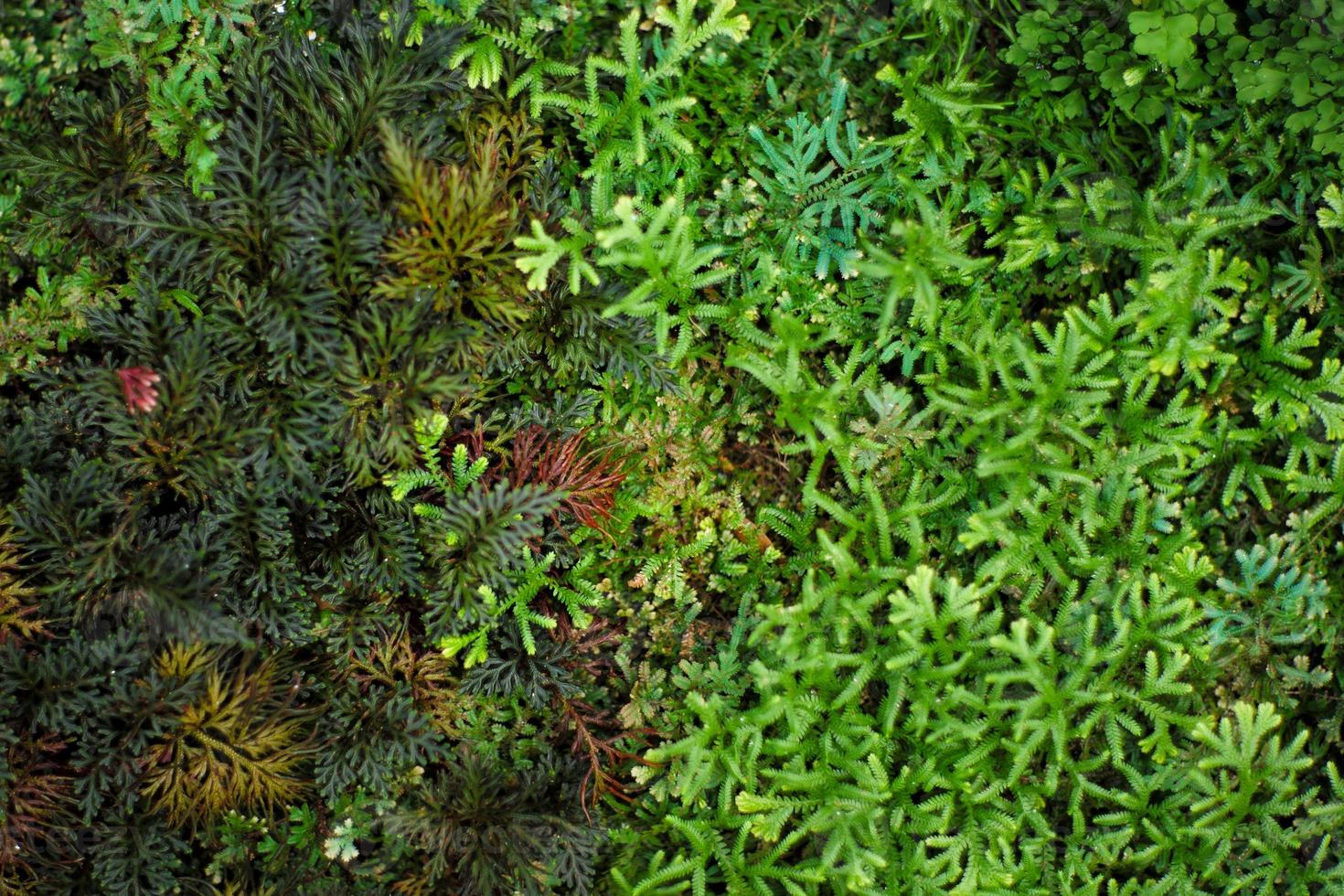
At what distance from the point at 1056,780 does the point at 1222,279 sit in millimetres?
1753

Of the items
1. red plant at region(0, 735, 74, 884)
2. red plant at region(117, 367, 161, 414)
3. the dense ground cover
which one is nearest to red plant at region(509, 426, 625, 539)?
the dense ground cover

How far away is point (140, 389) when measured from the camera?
263 cm

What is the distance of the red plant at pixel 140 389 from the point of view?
8.60ft

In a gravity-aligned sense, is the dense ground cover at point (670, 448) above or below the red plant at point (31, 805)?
above

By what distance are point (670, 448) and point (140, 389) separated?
1653mm

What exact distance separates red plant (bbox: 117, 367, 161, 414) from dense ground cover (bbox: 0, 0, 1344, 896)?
76 millimetres

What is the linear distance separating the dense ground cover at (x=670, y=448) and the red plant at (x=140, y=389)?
3.0 inches

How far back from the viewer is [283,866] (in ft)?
9.83

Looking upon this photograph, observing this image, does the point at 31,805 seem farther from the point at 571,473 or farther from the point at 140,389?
the point at 571,473

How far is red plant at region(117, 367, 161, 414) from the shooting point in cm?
262

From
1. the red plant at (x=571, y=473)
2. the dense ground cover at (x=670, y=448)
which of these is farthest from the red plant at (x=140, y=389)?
the red plant at (x=571, y=473)

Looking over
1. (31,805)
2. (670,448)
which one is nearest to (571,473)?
(670,448)

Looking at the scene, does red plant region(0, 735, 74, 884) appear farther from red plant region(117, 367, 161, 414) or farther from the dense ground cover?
red plant region(117, 367, 161, 414)

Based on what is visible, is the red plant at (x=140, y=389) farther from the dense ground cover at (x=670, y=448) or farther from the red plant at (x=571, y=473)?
the red plant at (x=571, y=473)
